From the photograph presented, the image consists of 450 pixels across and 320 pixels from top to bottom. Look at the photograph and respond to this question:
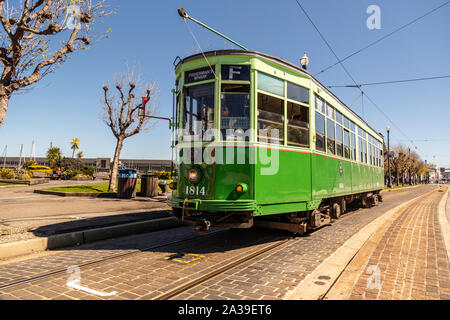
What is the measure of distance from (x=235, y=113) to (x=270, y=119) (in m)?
0.78

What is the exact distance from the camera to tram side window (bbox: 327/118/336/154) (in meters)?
7.40

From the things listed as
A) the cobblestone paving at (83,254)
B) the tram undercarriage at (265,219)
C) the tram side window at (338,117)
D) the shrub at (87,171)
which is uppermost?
the tram side window at (338,117)

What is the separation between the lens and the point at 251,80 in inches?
214

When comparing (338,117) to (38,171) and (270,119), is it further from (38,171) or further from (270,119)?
(38,171)

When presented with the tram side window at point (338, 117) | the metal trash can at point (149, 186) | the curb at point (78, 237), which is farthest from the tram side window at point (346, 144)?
the metal trash can at point (149, 186)

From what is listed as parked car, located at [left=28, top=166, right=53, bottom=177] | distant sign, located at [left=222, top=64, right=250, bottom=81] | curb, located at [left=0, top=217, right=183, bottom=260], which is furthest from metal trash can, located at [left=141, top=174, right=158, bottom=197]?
parked car, located at [left=28, top=166, right=53, bottom=177]

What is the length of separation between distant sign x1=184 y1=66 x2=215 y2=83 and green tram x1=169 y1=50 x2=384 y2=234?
0.02 metres

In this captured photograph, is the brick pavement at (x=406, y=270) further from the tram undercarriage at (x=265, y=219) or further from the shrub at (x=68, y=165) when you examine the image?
the shrub at (x=68, y=165)

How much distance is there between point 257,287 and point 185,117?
12.4 feet

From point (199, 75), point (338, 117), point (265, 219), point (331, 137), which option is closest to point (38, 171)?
point (199, 75)

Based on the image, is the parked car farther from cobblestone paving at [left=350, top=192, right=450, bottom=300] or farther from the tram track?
cobblestone paving at [left=350, top=192, right=450, bottom=300]

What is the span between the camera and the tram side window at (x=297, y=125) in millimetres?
5969

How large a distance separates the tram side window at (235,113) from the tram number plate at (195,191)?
1118 mm
